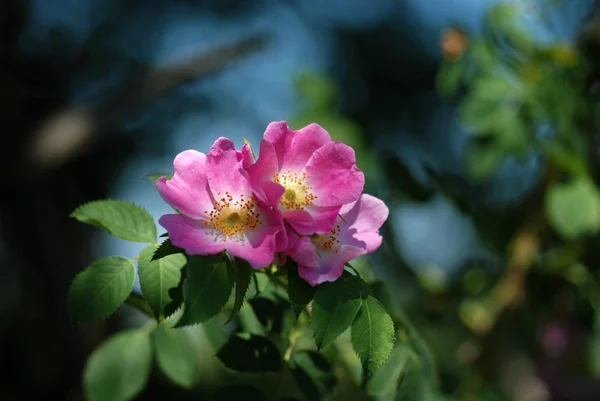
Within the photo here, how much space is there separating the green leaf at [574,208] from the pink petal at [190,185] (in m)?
1.13

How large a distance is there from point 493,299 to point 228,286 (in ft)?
4.27

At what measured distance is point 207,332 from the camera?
1072 mm

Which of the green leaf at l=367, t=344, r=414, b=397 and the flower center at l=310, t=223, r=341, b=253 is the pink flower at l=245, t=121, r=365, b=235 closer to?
the flower center at l=310, t=223, r=341, b=253

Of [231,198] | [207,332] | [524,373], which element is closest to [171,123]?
[524,373]

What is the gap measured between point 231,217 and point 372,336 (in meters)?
0.19

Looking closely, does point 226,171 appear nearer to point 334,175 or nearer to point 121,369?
point 334,175

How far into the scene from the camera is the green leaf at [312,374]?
859mm

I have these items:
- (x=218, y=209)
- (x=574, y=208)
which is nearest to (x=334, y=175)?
(x=218, y=209)

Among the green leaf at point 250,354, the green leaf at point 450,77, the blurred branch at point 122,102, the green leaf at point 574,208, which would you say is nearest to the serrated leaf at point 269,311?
the green leaf at point 250,354

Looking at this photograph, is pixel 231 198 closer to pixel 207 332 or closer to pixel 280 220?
pixel 280 220

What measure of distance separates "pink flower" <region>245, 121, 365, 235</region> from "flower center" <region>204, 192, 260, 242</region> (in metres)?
0.02

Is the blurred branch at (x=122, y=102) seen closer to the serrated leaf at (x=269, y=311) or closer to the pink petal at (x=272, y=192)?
the serrated leaf at (x=269, y=311)

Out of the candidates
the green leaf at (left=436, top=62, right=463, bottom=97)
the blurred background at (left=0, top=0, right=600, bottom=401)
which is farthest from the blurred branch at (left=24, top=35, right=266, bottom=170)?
the green leaf at (left=436, top=62, right=463, bottom=97)

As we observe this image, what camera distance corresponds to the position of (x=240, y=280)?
651mm
